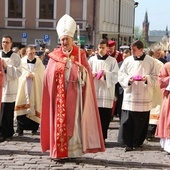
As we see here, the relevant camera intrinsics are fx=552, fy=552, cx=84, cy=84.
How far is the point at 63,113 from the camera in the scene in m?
7.94

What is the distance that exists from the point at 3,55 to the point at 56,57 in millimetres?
1958

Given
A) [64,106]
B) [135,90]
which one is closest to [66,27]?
[64,106]

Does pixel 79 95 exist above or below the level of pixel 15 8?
below

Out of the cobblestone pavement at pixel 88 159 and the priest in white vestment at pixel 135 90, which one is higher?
the priest in white vestment at pixel 135 90

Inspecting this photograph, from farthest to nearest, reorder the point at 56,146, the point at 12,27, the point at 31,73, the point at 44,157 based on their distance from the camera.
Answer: the point at 12,27 → the point at 31,73 → the point at 44,157 → the point at 56,146

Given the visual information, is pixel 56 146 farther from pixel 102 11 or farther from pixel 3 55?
pixel 102 11

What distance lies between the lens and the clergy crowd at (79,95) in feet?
26.2

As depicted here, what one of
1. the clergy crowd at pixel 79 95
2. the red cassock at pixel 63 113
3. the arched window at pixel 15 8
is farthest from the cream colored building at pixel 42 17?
the red cassock at pixel 63 113

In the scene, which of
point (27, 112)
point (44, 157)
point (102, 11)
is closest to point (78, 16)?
point (102, 11)

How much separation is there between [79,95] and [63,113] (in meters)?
0.35

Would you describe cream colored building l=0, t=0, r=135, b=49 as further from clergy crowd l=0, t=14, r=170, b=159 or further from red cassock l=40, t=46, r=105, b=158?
red cassock l=40, t=46, r=105, b=158

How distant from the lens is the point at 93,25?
38781 mm

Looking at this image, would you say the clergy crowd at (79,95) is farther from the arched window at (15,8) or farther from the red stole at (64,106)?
the arched window at (15,8)

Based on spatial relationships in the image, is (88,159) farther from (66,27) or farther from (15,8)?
(15,8)
